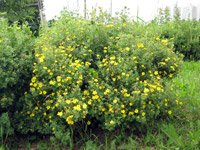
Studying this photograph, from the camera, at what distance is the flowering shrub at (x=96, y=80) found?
10.3ft

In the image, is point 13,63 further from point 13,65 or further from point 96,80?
point 96,80

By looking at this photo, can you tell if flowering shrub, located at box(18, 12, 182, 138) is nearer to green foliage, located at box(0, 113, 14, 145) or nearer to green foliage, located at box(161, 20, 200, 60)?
green foliage, located at box(0, 113, 14, 145)

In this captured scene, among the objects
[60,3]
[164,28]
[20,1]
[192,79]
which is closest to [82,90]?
[192,79]

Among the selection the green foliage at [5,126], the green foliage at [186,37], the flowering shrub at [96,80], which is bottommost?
the green foliage at [5,126]

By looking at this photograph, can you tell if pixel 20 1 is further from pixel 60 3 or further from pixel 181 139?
pixel 181 139

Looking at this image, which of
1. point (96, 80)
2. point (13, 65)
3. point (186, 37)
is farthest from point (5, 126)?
point (186, 37)

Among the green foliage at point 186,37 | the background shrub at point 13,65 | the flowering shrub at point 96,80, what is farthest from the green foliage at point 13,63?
the green foliage at point 186,37

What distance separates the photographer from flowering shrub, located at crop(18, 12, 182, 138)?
313 centimetres

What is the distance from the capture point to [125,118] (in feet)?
10.5

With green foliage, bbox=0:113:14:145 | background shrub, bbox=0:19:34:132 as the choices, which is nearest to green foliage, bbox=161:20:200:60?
background shrub, bbox=0:19:34:132

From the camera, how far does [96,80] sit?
321 centimetres

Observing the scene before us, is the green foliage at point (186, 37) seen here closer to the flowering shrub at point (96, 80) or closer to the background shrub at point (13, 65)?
the flowering shrub at point (96, 80)

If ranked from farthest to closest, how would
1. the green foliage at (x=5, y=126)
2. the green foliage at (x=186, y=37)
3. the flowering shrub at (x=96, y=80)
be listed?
the green foliage at (x=186, y=37), the green foliage at (x=5, y=126), the flowering shrub at (x=96, y=80)

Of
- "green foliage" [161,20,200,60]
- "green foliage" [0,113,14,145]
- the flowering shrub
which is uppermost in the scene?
"green foliage" [161,20,200,60]
